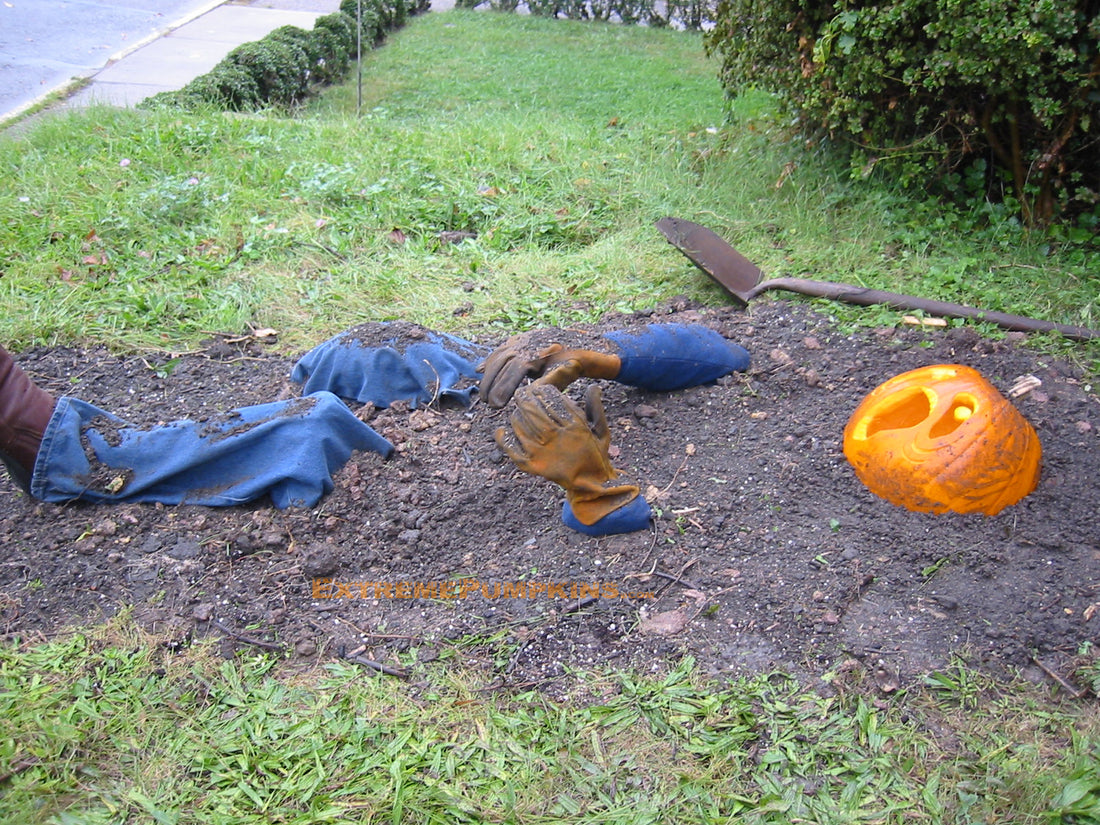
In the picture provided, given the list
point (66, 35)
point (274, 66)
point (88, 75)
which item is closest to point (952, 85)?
point (274, 66)

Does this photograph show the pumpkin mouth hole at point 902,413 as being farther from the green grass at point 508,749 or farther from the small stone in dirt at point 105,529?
A: the small stone in dirt at point 105,529

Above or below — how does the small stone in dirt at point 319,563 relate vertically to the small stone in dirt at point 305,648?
above

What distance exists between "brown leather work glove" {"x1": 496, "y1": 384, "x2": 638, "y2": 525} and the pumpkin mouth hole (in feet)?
3.23

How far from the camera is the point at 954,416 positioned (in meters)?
2.94

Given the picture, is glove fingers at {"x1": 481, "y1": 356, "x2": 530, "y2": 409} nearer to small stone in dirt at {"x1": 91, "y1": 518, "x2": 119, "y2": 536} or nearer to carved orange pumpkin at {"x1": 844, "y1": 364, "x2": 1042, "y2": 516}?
carved orange pumpkin at {"x1": 844, "y1": 364, "x2": 1042, "y2": 516}

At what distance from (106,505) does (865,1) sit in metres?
4.41

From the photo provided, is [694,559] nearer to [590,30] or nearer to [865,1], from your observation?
[865,1]

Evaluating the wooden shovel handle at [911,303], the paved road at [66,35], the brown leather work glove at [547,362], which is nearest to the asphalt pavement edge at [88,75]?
the paved road at [66,35]

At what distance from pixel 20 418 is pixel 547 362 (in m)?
1.83

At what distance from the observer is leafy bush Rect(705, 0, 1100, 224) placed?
418 centimetres

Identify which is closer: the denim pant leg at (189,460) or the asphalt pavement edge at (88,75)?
the denim pant leg at (189,460)

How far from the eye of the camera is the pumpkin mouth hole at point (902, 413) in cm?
308

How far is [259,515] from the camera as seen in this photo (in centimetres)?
310

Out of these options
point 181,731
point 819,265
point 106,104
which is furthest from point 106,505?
point 106,104
